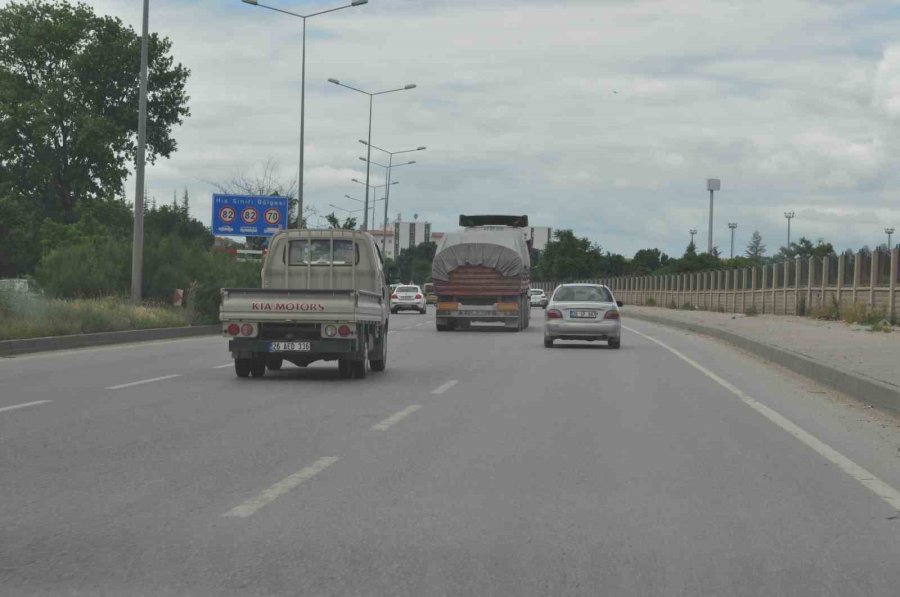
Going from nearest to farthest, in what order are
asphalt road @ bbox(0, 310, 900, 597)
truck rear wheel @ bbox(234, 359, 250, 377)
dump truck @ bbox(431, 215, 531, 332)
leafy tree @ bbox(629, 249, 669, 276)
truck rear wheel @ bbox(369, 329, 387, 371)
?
asphalt road @ bbox(0, 310, 900, 597) → truck rear wheel @ bbox(234, 359, 250, 377) → truck rear wheel @ bbox(369, 329, 387, 371) → dump truck @ bbox(431, 215, 531, 332) → leafy tree @ bbox(629, 249, 669, 276)

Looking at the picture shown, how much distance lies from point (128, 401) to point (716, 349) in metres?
17.5

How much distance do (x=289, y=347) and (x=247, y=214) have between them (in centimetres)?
3208

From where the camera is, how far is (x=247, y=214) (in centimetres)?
4828

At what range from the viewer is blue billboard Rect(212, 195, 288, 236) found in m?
47.9

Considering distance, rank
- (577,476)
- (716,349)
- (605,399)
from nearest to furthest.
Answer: (577,476) < (605,399) < (716,349)

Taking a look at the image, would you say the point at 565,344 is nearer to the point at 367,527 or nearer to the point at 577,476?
the point at 577,476

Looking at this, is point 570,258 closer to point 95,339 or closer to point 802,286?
point 802,286

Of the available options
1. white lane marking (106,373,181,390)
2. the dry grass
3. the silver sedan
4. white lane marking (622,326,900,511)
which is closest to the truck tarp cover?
the dry grass

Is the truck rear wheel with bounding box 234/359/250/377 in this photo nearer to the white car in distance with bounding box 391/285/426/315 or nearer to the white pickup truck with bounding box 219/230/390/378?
the white pickup truck with bounding box 219/230/390/378

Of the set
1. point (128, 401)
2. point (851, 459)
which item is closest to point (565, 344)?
point (128, 401)

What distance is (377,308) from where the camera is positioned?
18750mm

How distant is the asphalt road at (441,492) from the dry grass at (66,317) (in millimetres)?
9772

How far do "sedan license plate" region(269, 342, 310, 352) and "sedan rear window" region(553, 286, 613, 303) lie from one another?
12.0m

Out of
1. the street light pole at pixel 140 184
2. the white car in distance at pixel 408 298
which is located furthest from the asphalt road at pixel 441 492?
the white car in distance at pixel 408 298
